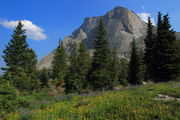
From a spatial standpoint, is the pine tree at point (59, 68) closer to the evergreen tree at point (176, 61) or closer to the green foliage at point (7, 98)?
the evergreen tree at point (176, 61)

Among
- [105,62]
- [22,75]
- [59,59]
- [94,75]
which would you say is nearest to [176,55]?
[105,62]

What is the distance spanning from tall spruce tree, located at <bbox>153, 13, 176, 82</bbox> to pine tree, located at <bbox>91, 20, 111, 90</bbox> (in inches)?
388

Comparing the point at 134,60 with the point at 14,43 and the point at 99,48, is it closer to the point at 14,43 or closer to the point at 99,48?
the point at 99,48

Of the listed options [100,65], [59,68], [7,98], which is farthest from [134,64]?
[7,98]

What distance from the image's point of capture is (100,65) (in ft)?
105

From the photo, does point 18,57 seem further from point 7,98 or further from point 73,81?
point 7,98

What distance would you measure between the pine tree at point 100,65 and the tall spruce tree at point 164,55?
986 cm

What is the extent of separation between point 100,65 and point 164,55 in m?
12.8

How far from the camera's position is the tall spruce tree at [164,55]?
79.0 ft

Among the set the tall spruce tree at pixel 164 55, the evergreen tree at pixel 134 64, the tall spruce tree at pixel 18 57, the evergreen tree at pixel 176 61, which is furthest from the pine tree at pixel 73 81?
the evergreen tree at pixel 176 61

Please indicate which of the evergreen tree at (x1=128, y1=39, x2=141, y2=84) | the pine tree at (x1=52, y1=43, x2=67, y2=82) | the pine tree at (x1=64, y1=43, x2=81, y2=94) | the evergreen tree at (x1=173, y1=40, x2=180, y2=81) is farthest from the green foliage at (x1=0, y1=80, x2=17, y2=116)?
the pine tree at (x1=52, y1=43, x2=67, y2=82)

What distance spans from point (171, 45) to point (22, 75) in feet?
98.3

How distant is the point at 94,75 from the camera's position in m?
31.3

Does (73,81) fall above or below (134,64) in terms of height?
below
